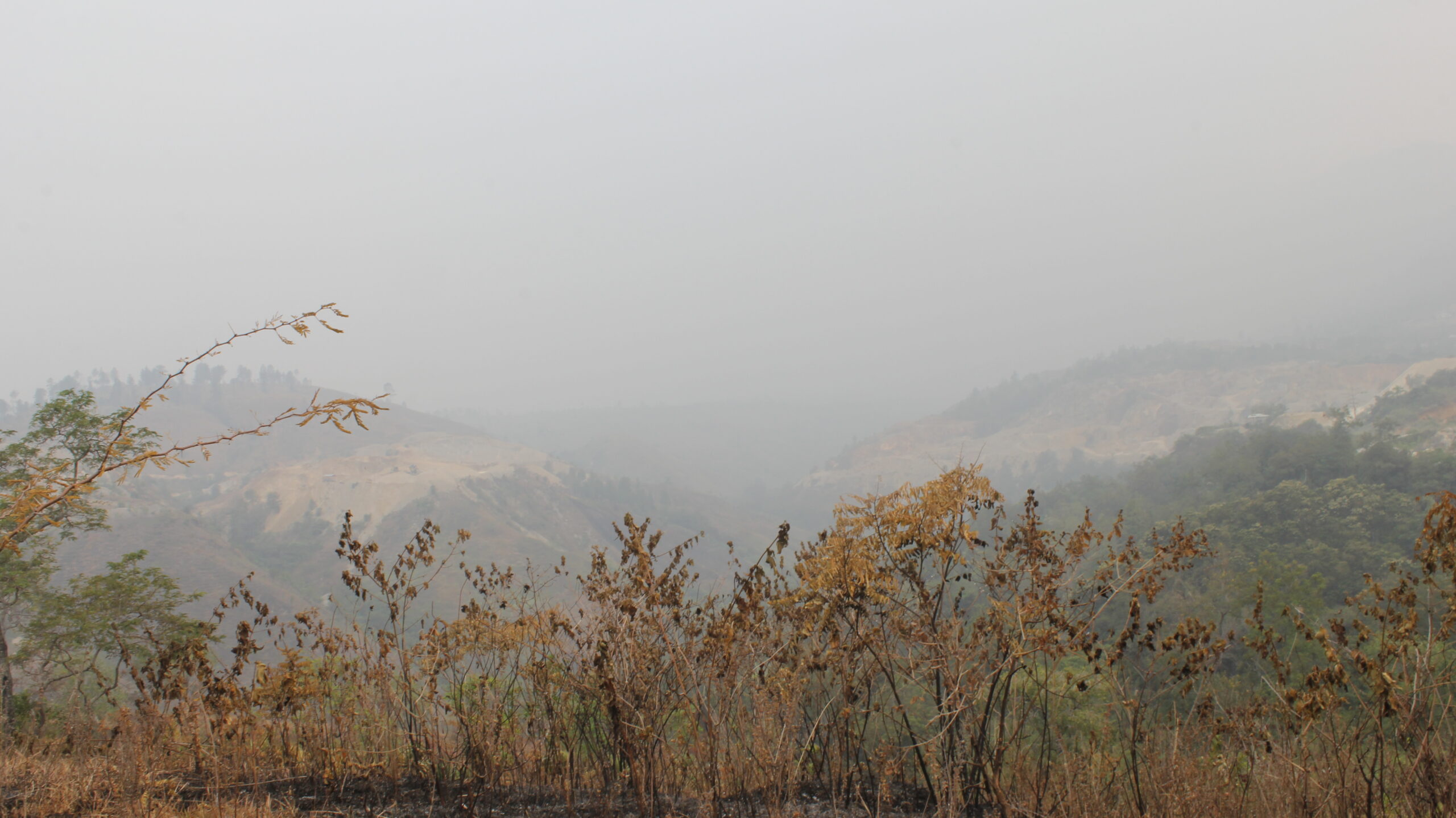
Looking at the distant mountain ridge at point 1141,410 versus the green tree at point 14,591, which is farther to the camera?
the distant mountain ridge at point 1141,410

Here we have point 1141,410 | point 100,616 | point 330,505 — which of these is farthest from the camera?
point 1141,410

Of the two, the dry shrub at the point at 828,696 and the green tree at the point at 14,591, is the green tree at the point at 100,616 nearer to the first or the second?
the green tree at the point at 14,591

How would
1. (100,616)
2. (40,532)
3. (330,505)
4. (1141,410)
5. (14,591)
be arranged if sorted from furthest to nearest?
(1141,410), (330,505), (100,616), (14,591), (40,532)

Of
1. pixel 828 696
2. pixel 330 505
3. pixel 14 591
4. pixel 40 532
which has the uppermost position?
pixel 40 532

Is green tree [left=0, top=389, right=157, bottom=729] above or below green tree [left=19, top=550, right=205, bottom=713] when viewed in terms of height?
above

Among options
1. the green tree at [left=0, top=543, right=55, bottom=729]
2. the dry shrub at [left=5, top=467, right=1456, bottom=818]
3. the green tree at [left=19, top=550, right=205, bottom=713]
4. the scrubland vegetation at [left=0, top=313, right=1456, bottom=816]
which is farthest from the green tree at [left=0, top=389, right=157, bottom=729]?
the dry shrub at [left=5, top=467, right=1456, bottom=818]

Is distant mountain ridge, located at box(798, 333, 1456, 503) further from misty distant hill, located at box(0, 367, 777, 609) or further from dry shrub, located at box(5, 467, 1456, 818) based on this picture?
dry shrub, located at box(5, 467, 1456, 818)

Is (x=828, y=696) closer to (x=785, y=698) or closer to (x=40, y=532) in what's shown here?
(x=785, y=698)

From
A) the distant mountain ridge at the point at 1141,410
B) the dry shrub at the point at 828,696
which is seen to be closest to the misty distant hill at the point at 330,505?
the distant mountain ridge at the point at 1141,410

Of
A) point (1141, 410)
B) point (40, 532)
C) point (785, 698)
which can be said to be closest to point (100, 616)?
point (40, 532)

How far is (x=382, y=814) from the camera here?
12.9ft

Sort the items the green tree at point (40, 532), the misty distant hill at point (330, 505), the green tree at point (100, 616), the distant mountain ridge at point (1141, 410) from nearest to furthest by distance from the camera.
Answer: the green tree at point (40, 532)
the green tree at point (100, 616)
the misty distant hill at point (330, 505)
the distant mountain ridge at point (1141, 410)

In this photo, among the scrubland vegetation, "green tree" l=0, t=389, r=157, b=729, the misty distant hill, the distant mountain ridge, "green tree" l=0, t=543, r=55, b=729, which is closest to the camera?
the scrubland vegetation

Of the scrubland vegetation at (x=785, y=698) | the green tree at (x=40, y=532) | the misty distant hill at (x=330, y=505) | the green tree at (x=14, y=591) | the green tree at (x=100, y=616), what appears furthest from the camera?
the misty distant hill at (x=330, y=505)
